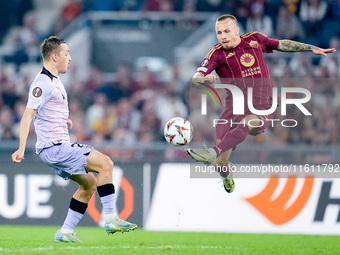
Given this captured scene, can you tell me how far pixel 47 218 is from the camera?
12141mm

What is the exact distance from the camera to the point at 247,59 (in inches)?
371

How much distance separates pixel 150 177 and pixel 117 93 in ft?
10.9

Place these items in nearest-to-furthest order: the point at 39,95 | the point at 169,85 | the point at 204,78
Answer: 1. the point at 39,95
2. the point at 204,78
3. the point at 169,85

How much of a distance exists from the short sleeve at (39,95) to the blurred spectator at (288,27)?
332 inches

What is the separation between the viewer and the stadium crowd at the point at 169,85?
1352 centimetres

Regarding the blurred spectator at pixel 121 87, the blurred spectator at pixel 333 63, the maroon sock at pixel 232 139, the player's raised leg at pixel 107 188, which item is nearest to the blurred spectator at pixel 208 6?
the blurred spectator at pixel 121 87

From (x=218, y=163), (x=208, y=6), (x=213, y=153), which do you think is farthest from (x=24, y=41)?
(x=213, y=153)

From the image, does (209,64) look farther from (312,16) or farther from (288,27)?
(312,16)

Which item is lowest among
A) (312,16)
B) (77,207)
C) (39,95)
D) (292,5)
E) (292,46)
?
(77,207)

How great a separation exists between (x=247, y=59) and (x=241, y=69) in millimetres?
144

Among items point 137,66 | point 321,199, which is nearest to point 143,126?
point 137,66

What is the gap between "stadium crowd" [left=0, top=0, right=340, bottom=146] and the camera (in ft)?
44.3

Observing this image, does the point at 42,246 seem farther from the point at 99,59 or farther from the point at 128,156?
the point at 99,59

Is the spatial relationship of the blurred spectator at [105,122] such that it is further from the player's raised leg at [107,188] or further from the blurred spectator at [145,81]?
the player's raised leg at [107,188]
